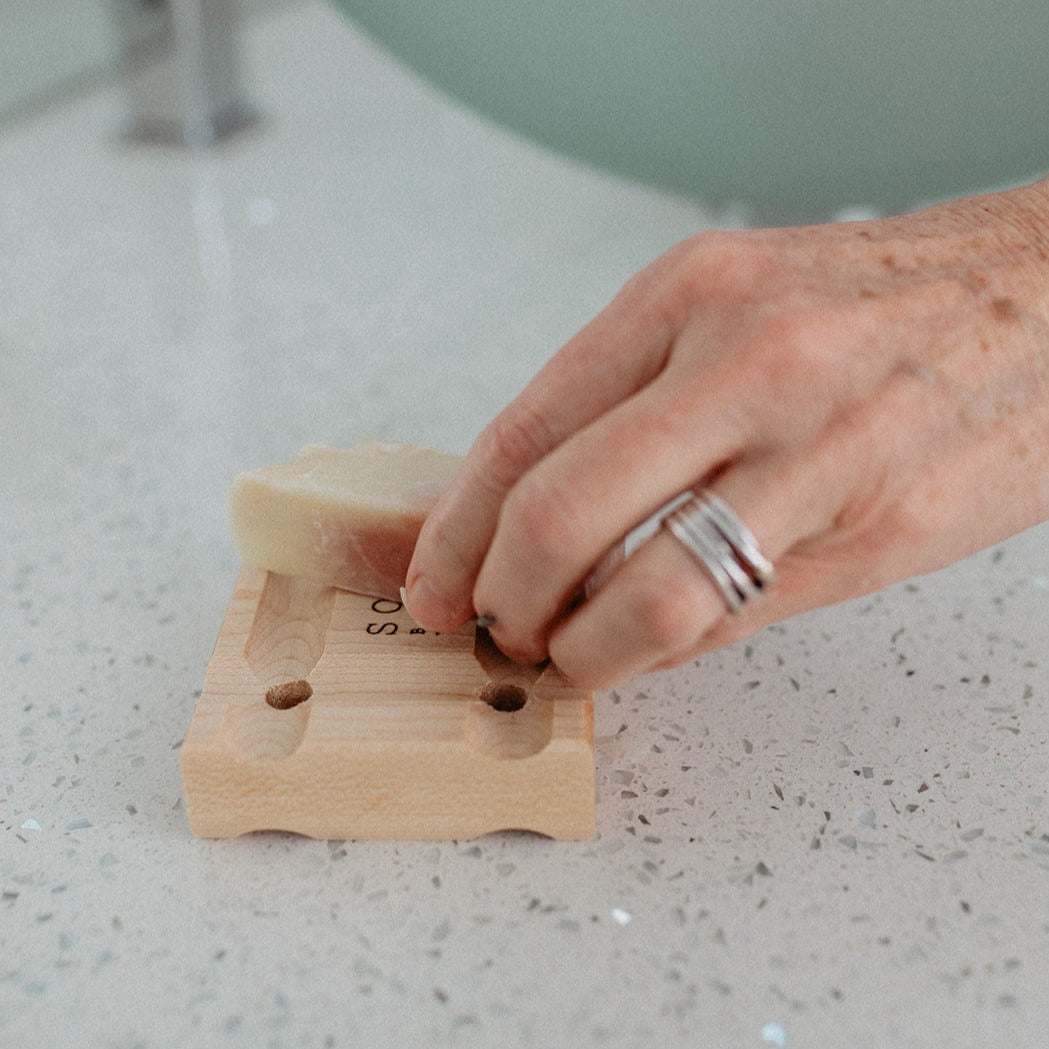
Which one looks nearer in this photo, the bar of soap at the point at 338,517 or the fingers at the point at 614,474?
the fingers at the point at 614,474

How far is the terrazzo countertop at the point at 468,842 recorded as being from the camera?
36 cm

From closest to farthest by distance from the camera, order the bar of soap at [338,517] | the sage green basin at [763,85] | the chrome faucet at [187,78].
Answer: the bar of soap at [338,517], the sage green basin at [763,85], the chrome faucet at [187,78]

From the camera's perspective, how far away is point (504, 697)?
43cm

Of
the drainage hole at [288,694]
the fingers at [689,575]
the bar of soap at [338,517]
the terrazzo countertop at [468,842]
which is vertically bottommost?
the terrazzo countertop at [468,842]

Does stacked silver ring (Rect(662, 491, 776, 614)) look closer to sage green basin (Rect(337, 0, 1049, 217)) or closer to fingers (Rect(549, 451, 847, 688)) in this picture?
fingers (Rect(549, 451, 847, 688))

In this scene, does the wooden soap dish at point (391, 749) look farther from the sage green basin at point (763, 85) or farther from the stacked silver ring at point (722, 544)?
the sage green basin at point (763, 85)

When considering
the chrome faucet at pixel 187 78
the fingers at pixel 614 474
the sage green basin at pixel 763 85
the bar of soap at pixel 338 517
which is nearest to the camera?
the fingers at pixel 614 474

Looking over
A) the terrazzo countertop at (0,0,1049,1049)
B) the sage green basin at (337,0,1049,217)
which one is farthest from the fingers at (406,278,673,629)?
the sage green basin at (337,0,1049,217)

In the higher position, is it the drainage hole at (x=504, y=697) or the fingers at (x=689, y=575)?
the fingers at (x=689, y=575)

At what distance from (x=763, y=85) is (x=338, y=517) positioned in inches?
17.4

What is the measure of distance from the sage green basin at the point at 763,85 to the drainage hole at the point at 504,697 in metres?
0.47

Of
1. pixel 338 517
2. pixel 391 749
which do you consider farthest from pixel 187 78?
pixel 391 749

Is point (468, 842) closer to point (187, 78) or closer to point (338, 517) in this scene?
point (338, 517)

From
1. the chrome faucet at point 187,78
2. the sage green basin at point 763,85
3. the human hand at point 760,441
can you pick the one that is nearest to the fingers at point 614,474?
the human hand at point 760,441
